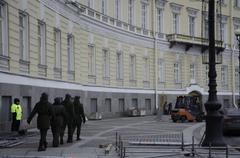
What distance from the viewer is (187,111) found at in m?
41.2

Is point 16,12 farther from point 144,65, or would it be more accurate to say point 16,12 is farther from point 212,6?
point 144,65

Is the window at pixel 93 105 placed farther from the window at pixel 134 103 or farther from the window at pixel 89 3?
the window at pixel 134 103

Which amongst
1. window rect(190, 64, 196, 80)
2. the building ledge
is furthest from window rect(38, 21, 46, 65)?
window rect(190, 64, 196, 80)

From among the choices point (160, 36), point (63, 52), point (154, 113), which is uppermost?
point (160, 36)

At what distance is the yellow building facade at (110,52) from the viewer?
26.1 meters

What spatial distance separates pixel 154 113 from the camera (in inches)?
2029

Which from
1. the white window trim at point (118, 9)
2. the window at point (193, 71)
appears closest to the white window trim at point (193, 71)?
the window at point (193, 71)

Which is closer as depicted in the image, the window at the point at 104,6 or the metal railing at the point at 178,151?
the metal railing at the point at 178,151

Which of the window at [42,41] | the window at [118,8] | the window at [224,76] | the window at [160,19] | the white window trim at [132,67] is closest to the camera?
the window at [42,41]

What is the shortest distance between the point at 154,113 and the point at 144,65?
462 cm

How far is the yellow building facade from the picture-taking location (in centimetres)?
2612

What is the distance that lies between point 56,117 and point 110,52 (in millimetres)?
25592

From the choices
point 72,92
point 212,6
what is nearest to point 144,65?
point 72,92

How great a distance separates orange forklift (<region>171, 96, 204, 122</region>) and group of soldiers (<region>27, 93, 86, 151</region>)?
1905cm
